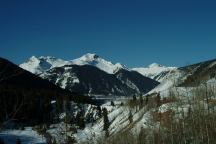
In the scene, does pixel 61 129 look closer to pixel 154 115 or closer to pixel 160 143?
pixel 160 143

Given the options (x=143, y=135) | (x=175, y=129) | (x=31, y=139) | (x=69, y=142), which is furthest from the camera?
(x=31, y=139)

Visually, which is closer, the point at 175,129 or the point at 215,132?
the point at 215,132

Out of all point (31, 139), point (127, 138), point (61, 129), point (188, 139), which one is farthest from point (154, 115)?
point (31, 139)

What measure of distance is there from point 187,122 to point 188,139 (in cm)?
667

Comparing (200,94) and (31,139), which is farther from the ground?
(200,94)

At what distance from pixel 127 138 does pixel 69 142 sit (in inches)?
1604

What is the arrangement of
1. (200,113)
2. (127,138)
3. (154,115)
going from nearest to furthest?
1. (200,113)
2. (127,138)
3. (154,115)

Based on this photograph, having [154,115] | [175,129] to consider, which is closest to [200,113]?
[175,129]

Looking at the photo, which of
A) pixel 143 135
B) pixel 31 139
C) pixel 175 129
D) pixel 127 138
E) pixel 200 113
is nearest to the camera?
pixel 200 113

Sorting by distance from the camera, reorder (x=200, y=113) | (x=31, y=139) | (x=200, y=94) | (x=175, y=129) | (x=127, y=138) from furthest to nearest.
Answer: (x=31, y=139) < (x=127, y=138) < (x=175, y=129) < (x=200, y=113) < (x=200, y=94)

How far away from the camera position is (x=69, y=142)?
80.9 feet

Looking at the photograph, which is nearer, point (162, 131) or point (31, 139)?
point (162, 131)

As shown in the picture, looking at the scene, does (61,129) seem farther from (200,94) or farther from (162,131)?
(162,131)

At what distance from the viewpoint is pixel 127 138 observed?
2544 inches
